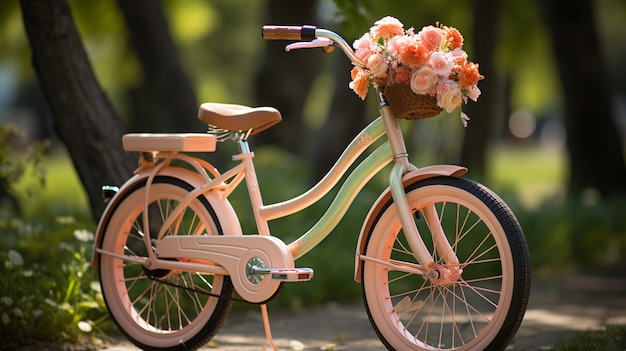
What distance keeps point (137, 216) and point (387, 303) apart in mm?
1519

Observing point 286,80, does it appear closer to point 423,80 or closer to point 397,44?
point 397,44

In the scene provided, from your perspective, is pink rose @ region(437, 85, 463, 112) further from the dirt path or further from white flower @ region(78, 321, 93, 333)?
white flower @ region(78, 321, 93, 333)

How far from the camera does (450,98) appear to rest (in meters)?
4.38

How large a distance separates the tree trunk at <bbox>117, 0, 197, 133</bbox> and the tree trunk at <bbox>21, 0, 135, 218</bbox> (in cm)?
436

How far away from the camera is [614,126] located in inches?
497

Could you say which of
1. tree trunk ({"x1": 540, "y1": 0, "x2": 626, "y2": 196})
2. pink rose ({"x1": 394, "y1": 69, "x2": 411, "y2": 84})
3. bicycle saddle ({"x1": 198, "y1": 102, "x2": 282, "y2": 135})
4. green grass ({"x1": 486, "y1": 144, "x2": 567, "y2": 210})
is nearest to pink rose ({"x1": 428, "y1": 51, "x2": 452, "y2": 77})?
pink rose ({"x1": 394, "y1": 69, "x2": 411, "y2": 84})

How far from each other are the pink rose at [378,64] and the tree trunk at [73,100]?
95.1 inches

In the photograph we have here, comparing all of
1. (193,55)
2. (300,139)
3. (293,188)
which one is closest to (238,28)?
(193,55)

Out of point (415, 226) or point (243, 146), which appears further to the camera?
point (243, 146)

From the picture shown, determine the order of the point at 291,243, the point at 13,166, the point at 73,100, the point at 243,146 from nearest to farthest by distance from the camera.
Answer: the point at 291,243 < the point at 243,146 < the point at 73,100 < the point at 13,166

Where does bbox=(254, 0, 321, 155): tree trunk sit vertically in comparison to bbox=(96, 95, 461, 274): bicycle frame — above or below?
above

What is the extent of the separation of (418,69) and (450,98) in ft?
0.66

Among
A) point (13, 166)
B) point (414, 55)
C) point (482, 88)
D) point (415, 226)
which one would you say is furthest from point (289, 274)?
point (482, 88)

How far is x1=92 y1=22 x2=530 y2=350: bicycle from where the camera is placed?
441 centimetres
